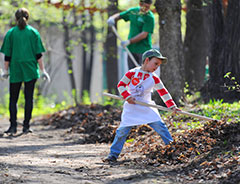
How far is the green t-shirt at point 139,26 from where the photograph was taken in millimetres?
8789

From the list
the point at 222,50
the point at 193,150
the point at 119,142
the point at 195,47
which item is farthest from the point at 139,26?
Result: the point at 195,47

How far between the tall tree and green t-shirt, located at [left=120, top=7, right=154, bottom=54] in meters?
1.61

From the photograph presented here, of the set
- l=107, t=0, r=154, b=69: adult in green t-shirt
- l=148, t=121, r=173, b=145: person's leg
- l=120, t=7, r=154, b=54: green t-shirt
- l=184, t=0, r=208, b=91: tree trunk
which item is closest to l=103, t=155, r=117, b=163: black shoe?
l=148, t=121, r=173, b=145: person's leg

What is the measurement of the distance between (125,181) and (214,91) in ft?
18.6

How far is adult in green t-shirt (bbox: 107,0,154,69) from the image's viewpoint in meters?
8.73

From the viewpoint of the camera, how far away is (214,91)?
9891 mm

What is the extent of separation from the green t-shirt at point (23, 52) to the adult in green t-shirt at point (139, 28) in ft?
5.13

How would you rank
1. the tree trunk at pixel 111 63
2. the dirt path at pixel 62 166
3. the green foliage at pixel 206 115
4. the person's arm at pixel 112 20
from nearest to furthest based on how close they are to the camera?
the dirt path at pixel 62 166 < the green foliage at pixel 206 115 < the person's arm at pixel 112 20 < the tree trunk at pixel 111 63

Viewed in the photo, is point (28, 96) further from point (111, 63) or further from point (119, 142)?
point (111, 63)

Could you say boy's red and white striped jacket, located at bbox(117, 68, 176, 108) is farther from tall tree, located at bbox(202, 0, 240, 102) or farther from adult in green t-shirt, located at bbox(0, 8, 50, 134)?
tall tree, located at bbox(202, 0, 240, 102)

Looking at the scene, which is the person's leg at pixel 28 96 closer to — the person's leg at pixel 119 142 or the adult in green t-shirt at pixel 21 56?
the adult in green t-shirt at pixel 21 56

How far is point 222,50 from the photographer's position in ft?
32.3

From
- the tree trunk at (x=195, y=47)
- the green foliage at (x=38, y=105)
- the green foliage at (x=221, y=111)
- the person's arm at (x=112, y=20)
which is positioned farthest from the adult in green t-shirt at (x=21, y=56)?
the green foliage at (x=38, y=105)

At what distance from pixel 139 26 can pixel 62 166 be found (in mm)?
4261
